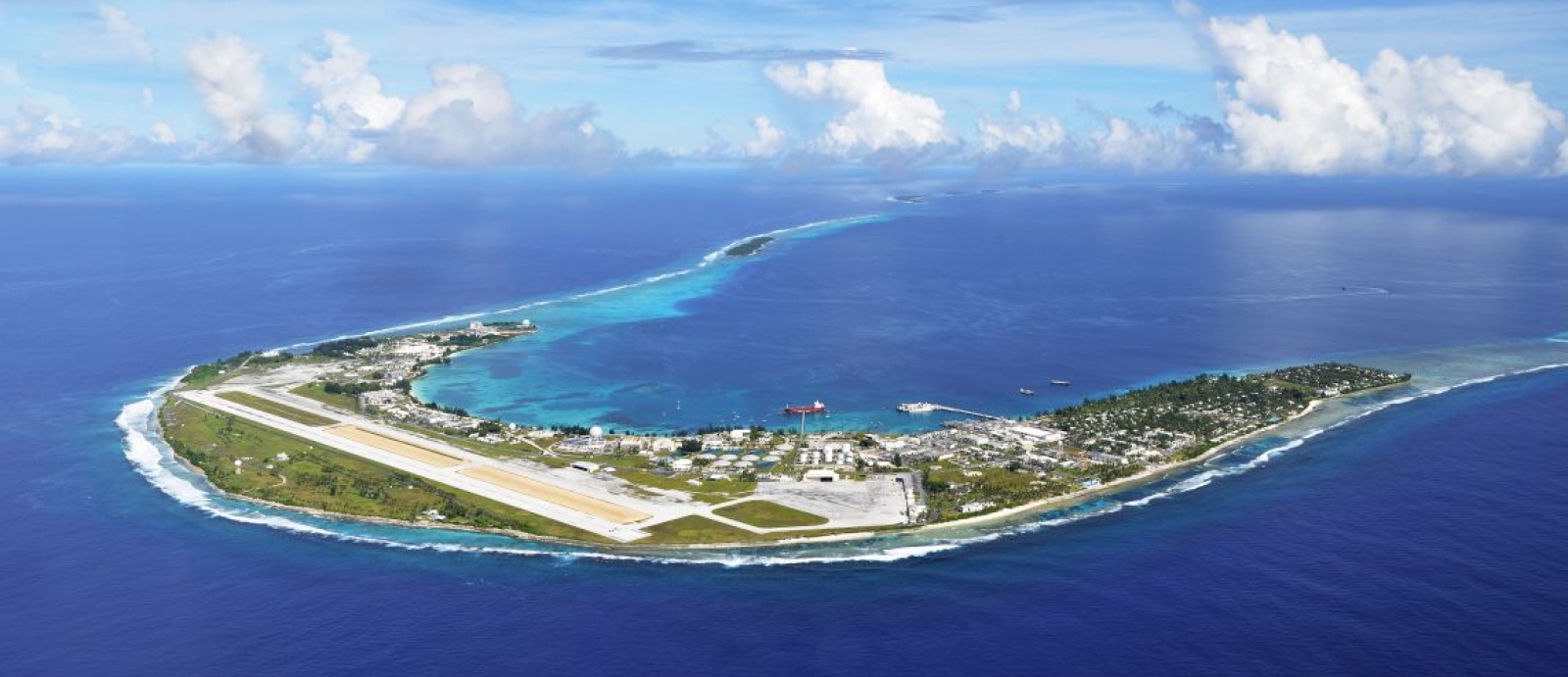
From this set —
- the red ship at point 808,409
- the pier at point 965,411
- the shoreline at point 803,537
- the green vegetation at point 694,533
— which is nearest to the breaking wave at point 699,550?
the shoreline at point 803,537

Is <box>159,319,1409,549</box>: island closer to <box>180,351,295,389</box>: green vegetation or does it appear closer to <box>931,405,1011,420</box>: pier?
<box>931,405,1011,420</box>: pier

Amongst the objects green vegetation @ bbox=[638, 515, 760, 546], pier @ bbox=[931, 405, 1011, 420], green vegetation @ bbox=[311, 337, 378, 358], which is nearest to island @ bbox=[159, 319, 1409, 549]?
green vegetation @ bbox=[638, 515, 760, 546]

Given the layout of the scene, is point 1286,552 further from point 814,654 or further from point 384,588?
point 384,588

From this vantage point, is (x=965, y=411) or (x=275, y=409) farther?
(x=275, y=409)

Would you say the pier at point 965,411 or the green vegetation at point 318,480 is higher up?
the pier at point 965,411

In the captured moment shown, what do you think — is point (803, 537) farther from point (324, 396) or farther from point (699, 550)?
point (324, 396)

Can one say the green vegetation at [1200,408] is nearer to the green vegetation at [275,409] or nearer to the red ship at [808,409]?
the red ship at [808,409]

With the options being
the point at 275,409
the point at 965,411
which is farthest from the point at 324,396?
the point at 965,411
